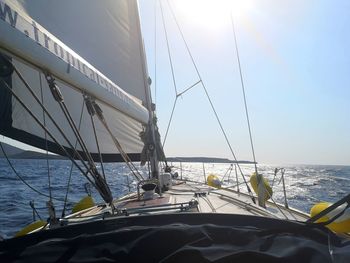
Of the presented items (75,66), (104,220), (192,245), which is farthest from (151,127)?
(192,245)

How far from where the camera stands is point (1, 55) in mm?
1965

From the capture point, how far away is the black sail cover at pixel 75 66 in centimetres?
196

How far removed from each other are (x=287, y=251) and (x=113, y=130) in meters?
3.65

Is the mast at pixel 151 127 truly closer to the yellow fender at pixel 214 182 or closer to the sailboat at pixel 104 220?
the sailboat at pixel 104 220

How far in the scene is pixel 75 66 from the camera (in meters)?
2.27

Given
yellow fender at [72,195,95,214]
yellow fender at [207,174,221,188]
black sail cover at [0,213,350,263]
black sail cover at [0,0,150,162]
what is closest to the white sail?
black sail cover at [0,0,150,162]

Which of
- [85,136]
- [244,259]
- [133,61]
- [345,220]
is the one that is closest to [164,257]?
[244,259]

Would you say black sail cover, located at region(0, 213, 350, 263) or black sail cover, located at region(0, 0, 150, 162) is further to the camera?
black sail cover, located at region(0, 0, 150, 162)

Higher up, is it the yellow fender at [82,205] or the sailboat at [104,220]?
the sailboat at [104,220]

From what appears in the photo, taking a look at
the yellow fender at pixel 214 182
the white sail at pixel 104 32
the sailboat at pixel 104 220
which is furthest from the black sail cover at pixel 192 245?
the yellow fender at pixel 214 182

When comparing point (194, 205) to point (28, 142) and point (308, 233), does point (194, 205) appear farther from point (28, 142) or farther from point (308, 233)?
point (28, 142)

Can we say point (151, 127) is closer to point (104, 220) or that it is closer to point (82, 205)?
point (82, 205)

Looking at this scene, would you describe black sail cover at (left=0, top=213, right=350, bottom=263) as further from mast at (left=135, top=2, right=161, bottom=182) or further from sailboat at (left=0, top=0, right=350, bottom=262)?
mast at (left=135, top=2, right=161, bottom=182)

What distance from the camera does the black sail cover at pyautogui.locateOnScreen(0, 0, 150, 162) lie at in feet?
6.43
